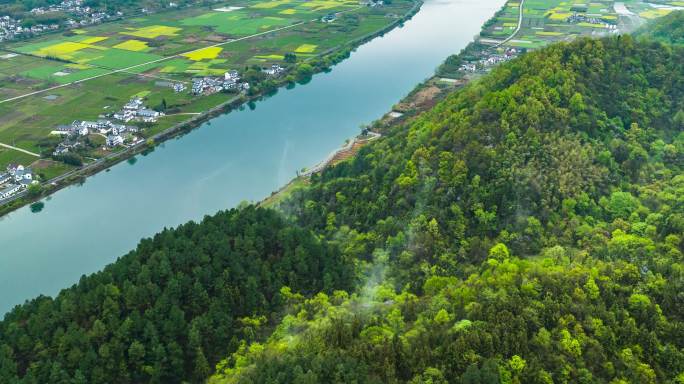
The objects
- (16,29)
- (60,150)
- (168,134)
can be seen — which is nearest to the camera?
(60,150)

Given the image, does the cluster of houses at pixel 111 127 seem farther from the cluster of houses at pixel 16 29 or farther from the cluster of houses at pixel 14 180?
the cluster of houses at pixel 16 29

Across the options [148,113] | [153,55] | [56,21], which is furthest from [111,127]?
[56,21]

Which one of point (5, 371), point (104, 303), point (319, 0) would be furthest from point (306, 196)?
point (319, 0)

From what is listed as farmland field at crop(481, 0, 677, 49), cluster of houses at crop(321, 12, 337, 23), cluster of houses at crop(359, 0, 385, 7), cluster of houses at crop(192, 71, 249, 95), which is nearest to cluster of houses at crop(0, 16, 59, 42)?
cluster of houses at crop(192, 71, 249, 95)

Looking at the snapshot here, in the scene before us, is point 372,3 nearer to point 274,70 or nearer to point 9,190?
point 274,70

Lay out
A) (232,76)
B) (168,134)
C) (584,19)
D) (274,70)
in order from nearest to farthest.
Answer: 1. (168,134)
2. (232,76)
3. (274,70)
4. (584,19)

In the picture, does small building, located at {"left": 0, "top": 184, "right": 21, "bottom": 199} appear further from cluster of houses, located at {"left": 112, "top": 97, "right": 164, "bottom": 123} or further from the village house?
the village house

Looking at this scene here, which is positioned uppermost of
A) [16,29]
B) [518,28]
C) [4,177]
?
[16,29]
